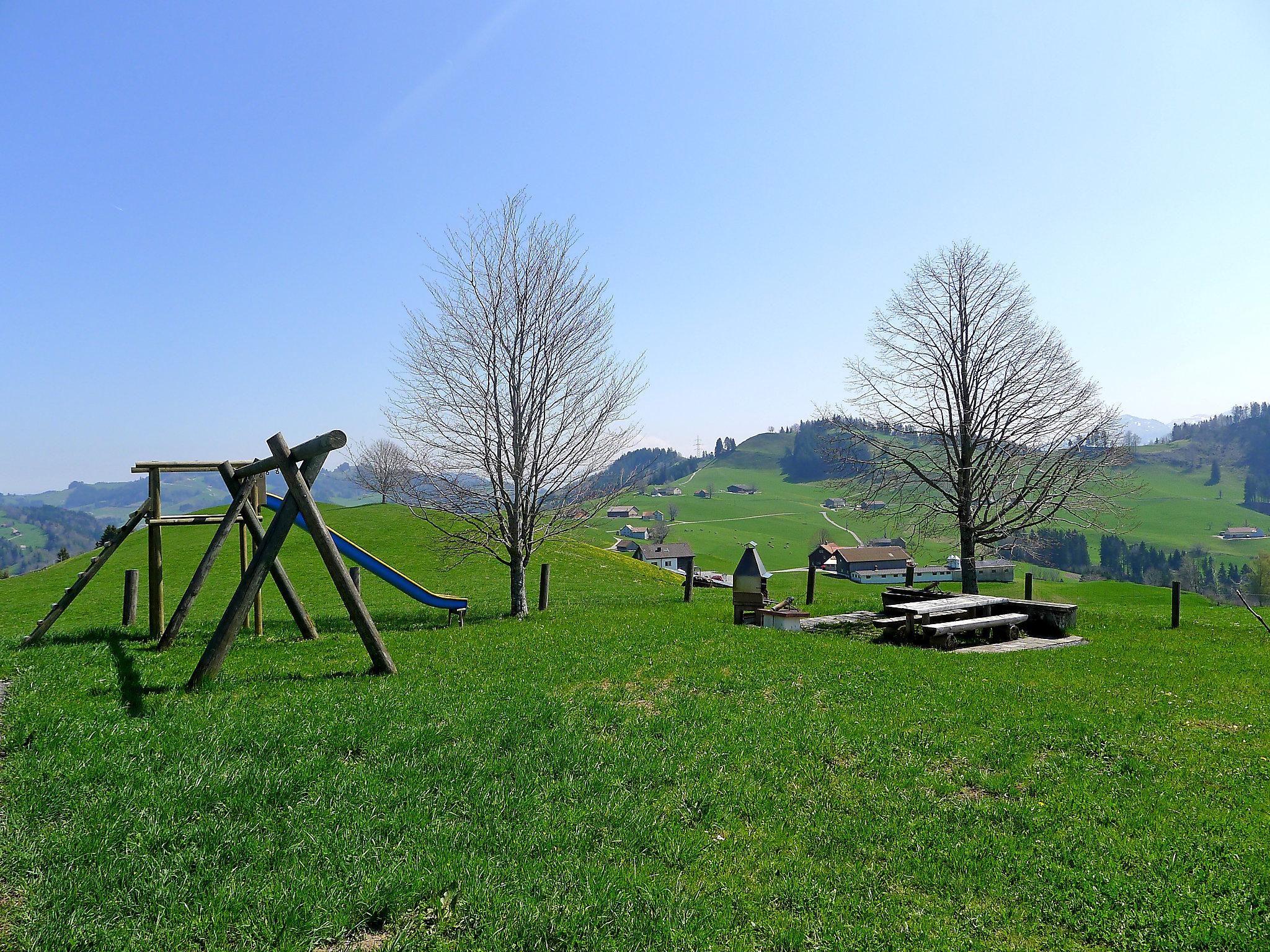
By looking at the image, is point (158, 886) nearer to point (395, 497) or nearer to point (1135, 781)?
point (1135, 781)

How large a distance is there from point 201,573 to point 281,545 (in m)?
3.41

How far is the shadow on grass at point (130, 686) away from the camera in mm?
7847

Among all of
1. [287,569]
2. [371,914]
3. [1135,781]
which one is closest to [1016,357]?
[1135,781]

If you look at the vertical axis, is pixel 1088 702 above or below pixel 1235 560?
above

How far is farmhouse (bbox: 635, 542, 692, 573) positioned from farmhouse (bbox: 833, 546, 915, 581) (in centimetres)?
3209

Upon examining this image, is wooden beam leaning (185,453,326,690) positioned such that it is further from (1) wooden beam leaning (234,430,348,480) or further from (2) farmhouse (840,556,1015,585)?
(2) farmhouse (840,556,1015,585)

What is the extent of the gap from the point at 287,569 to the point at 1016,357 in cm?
3652

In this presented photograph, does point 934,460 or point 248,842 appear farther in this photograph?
point 934,460

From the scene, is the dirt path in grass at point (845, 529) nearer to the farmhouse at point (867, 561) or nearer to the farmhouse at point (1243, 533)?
the farmhouse at point (867, 561)

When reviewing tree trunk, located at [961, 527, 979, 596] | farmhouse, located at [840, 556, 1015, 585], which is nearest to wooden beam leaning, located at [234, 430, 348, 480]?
tree trunk, located at [961, 527, 979, 596]

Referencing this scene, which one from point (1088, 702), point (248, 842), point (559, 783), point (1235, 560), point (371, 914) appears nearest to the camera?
point (371, 914)

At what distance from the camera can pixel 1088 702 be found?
9.62m

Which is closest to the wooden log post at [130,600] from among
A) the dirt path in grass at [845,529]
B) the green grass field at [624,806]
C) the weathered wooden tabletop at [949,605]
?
the green grass field at [624,806]

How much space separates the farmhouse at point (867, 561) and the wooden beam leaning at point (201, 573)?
117593 mm
